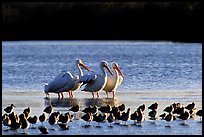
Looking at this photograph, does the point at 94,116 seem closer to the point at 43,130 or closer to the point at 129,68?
the point at 43,130

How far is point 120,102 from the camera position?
15.3m

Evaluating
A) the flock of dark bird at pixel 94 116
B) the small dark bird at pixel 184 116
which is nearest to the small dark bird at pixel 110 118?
the flock of dark bird at pixel 94 116

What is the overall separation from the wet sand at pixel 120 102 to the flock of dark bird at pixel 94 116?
0.30ft

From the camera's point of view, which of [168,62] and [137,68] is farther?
[168,62]

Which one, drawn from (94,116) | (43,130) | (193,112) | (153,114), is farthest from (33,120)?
(193,112)

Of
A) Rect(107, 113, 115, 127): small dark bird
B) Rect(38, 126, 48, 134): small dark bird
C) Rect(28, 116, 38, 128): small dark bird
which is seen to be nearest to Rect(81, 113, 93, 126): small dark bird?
Rect(107, 113, 115, 127): small dark bird

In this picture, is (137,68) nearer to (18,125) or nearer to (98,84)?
(98,84)

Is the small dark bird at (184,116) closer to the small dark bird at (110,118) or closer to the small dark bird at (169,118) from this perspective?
the small dark bird at (169,118)
